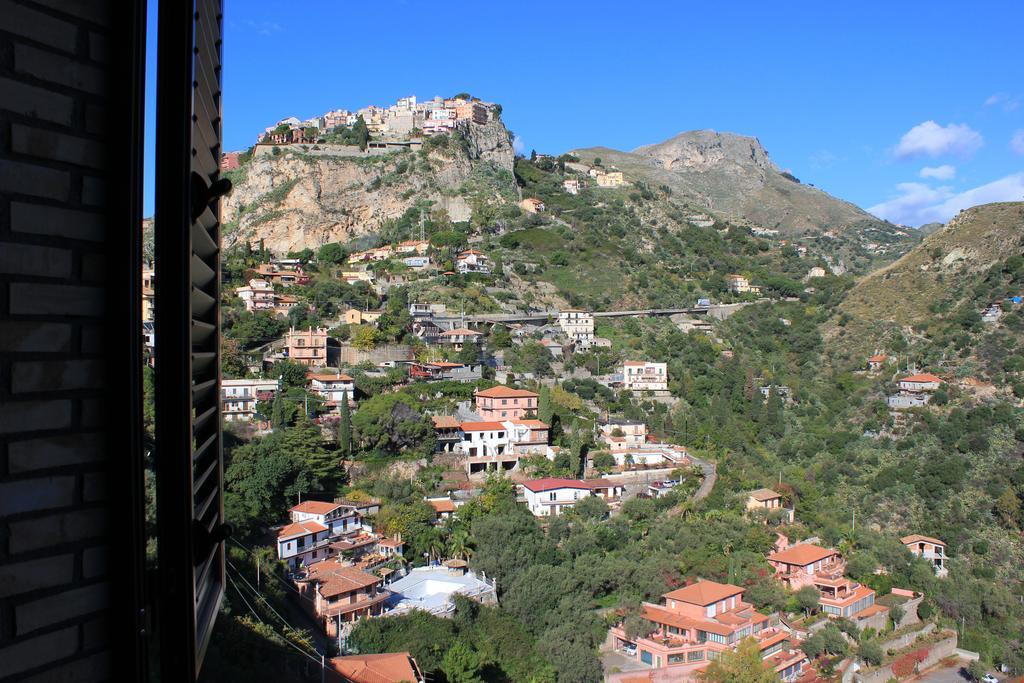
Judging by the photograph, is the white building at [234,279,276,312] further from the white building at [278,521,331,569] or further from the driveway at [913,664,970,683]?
the driveway at [913,664,970,683]

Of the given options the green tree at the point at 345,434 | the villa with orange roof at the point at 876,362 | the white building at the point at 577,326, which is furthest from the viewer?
the white building at the point at 577,326

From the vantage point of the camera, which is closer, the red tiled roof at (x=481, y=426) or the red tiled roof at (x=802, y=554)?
the red tiled roof at (x=802, y=554)

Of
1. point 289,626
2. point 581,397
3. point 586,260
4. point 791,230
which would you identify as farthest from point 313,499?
point 791,230

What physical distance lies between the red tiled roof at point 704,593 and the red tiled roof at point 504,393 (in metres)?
7.94

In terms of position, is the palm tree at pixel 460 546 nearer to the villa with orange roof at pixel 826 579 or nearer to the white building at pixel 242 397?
the villa with orange roof at pixel 826 579

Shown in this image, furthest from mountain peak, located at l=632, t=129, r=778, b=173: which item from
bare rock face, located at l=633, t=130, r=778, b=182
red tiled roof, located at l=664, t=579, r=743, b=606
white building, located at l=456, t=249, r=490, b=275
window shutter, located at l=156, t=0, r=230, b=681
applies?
window shutter, located at l=156, t=0, r=230, b=681

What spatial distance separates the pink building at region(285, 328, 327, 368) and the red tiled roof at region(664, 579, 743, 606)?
13.0m

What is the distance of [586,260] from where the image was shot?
3578cm

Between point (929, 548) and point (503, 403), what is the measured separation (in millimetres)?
11016

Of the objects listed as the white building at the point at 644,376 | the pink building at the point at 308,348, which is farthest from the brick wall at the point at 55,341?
the white building at the point at 644,376

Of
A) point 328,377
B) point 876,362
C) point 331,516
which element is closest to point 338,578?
point 331,516

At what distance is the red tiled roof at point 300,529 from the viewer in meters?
13.3

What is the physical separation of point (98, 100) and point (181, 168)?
0.16 metres

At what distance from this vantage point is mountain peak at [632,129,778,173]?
9138 cm
